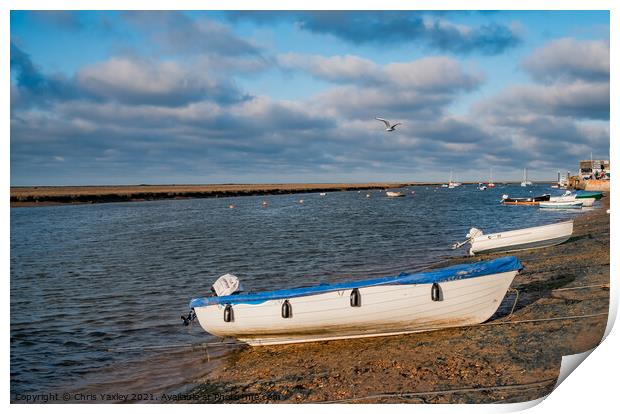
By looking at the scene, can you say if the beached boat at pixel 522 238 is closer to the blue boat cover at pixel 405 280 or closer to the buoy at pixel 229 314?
the blue boat cover at pixel 405 280

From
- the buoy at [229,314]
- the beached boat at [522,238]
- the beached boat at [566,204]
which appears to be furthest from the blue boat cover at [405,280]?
the beached boat at [566,204]

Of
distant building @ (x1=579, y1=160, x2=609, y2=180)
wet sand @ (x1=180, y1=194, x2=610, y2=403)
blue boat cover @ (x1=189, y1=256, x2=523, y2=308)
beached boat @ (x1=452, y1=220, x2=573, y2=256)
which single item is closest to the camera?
wet sand @ (x1=180, y1=194, x2=610, y2=403)

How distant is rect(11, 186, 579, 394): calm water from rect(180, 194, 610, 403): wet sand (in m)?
1.36

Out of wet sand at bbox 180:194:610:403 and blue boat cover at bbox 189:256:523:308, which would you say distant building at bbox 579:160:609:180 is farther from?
blue boat cover at bbox 189:256:523:308

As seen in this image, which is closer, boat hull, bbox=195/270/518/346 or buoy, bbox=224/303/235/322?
boat hull, bbox=195/270/518/346

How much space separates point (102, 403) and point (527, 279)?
1193cm

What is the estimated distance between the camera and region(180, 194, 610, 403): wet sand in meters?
7.21

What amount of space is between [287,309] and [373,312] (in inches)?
69.6

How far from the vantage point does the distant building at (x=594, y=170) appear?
240 feet

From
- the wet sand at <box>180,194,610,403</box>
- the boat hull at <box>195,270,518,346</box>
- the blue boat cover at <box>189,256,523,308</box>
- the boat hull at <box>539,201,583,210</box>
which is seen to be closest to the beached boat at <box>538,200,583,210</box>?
the boat hull at <box>539,201,583,210</box>

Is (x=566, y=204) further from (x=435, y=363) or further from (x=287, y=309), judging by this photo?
(x=287, y=309)

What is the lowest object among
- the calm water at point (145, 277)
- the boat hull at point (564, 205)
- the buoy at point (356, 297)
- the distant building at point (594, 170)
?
the calm water at point (145, 277)
